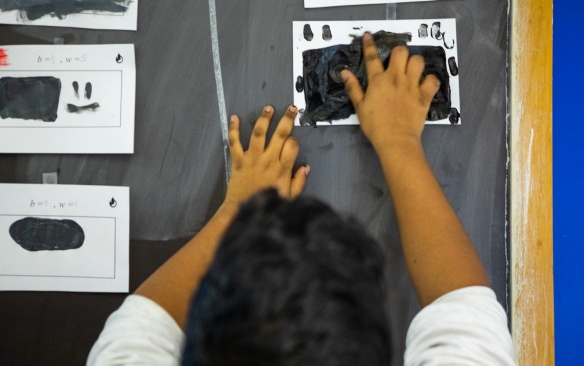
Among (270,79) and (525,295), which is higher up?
(270,79)

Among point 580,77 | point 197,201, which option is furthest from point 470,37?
point 197,201

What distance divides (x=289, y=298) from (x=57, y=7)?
29.6 inches

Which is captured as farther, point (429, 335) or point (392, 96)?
point (392, 96)

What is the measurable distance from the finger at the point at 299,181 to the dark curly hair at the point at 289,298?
0.40 meters

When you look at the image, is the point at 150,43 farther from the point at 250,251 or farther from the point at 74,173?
the point at 250,251

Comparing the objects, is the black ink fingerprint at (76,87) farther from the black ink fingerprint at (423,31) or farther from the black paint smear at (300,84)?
the black ink fingerprint at (423,31)

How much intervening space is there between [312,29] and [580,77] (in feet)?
1.57

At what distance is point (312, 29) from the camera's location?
87 cm

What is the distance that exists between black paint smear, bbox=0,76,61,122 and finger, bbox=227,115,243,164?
311 mm

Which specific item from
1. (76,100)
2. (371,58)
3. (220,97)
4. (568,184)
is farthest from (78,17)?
(568,184)

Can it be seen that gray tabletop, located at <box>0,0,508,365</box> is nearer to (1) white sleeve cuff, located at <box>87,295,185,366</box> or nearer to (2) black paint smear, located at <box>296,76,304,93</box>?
(2) black paint smear, located at <box>296,76,304,93</box>

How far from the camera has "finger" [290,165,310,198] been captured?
0.84 metres

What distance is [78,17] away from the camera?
0.88 meters

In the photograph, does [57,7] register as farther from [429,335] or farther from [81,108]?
[429,335]
